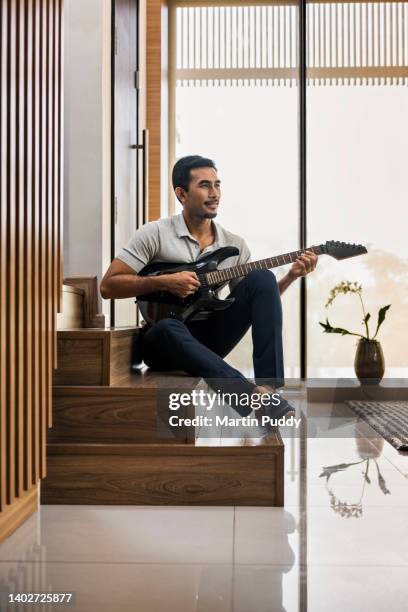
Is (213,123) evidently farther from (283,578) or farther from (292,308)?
(283,578)

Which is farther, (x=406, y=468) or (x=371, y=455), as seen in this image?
(x=371, y=455)

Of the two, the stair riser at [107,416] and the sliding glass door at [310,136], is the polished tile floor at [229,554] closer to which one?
the stair riser at [107,416]

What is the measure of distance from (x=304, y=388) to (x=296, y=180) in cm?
136

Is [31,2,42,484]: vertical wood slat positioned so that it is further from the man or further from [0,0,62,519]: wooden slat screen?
the man

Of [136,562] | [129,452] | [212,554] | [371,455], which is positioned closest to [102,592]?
[136,562]

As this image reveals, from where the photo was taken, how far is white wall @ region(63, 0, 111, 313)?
3195 mm

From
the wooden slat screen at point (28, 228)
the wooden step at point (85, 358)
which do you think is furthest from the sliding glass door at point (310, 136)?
the wooden slat screen at point (28, 228)

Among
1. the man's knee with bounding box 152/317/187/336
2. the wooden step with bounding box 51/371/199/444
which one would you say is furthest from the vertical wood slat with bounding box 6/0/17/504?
the man's knee with bounding box 152/317/187/336

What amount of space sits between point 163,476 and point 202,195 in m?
1.27

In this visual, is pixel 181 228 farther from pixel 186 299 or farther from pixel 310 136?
pixel 310 136

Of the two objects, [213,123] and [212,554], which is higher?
[213,123]

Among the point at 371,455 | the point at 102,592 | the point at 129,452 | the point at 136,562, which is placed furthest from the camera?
the point at 371,455

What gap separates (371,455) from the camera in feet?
8.88

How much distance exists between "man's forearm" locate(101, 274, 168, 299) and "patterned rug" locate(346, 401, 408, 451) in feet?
3.83
